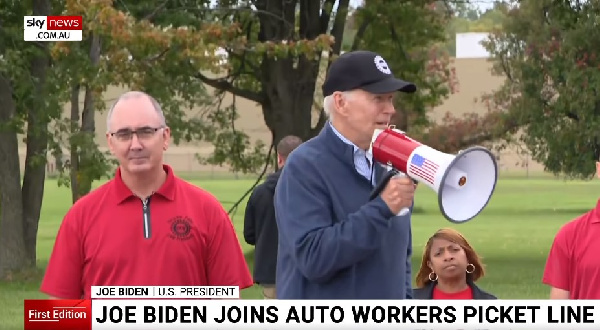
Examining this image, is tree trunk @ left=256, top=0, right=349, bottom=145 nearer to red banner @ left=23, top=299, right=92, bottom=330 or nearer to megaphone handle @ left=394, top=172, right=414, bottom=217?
red banner @ left=23, top=299, right=92, bottom=330

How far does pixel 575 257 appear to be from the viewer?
235 inches

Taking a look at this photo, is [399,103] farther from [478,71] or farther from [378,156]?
[478,71]

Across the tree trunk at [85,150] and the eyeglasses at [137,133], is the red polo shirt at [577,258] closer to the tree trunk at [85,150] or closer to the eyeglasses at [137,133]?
the eyeglasses at [137,133]

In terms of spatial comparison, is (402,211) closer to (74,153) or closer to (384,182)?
(384,182)

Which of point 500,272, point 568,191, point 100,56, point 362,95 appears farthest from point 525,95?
point 568,191

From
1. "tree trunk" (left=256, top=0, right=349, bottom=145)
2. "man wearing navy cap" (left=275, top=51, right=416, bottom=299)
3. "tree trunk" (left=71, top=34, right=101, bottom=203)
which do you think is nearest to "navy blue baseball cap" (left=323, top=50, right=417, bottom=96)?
"man wearing navy cap" (left=275, top=51, right=416, bottom=299)

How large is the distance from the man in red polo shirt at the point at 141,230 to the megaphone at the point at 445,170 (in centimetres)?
81

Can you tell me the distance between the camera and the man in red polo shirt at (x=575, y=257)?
5.89m

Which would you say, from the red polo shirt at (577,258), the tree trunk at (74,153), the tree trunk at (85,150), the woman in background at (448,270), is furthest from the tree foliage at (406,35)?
the red polo shirt at (577,258)

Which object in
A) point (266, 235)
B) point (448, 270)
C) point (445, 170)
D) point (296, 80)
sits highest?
point (296, 80)

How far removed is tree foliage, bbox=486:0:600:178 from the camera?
25.3 m

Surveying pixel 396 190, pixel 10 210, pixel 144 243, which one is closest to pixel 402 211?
pixel 396 190

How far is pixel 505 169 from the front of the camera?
320 feet

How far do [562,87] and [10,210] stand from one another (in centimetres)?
1097
